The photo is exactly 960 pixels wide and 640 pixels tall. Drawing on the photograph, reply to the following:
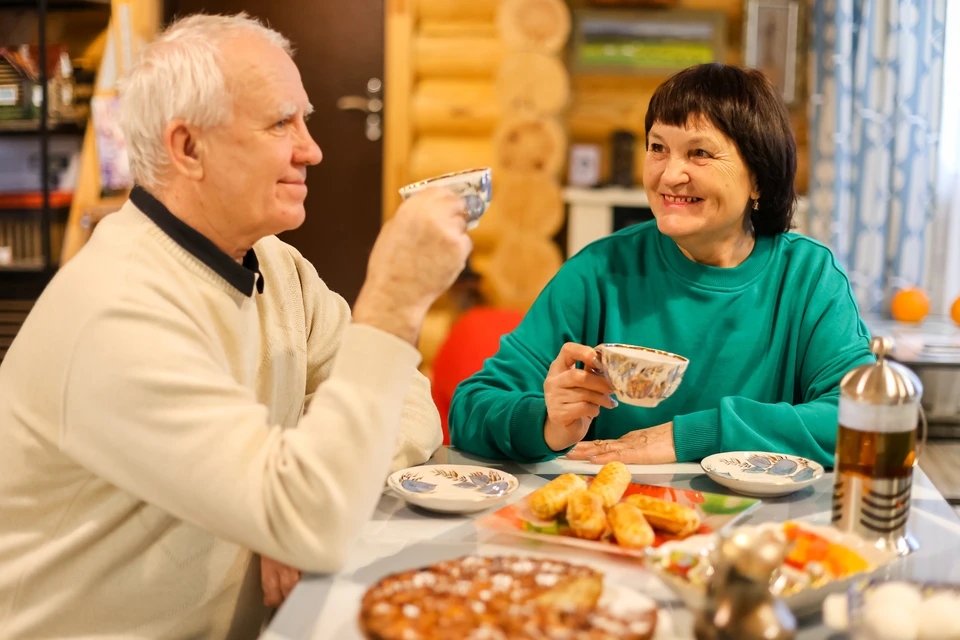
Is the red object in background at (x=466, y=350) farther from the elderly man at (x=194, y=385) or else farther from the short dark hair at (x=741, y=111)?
the elderly man at (x=194, y=385)

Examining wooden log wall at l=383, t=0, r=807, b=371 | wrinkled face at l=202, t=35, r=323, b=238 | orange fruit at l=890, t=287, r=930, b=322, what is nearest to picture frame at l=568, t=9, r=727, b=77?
wooden log wall at l=383, t=0, r=807, b=371

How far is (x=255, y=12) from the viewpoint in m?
5.24

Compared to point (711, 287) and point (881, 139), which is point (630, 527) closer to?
point (711, 287)

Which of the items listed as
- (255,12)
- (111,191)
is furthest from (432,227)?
(255,12)

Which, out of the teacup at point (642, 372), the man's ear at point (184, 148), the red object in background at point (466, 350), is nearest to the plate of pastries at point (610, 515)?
the teacup at point (642, 372)

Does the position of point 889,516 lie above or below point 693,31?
below

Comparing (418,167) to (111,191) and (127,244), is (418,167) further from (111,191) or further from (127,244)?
(127,244)

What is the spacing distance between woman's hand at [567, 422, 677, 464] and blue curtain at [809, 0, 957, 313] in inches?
112

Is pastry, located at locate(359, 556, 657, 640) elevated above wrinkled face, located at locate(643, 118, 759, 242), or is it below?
below

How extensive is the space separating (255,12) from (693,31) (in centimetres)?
236

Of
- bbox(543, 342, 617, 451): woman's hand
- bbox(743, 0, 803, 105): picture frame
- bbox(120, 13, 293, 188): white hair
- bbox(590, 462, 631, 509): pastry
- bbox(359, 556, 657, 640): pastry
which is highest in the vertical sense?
bbox(743, 0, 803, 105): picture frame

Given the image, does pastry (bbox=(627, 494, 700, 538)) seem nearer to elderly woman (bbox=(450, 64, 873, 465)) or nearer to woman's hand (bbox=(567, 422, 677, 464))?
woman's hand (bbox=(567, 422, 677, 464))

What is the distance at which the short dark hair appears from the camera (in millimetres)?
1802

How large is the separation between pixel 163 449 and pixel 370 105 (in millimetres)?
4254
